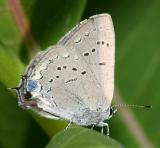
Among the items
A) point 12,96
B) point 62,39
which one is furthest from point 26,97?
point 62,39

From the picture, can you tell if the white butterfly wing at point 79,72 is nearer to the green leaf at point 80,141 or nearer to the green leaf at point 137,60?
the green leaf at point 137,60

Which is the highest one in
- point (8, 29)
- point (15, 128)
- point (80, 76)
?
point (8, 29)

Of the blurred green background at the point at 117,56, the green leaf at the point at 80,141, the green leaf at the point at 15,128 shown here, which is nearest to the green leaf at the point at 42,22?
the blurred green background at the point at 117,56

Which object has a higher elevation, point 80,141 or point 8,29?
point 8,29

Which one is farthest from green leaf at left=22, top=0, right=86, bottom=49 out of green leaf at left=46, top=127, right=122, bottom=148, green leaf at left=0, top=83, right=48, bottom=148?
green leaf at left=46, top=127, right=122, bottom=148

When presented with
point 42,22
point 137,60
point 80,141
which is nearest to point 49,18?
point 42,22

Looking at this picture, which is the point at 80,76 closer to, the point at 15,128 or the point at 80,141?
the point at 15,128

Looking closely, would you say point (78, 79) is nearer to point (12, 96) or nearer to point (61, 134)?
point (12, 96)

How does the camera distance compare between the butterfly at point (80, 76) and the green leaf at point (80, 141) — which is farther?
the butterfly at point (80, 76)
